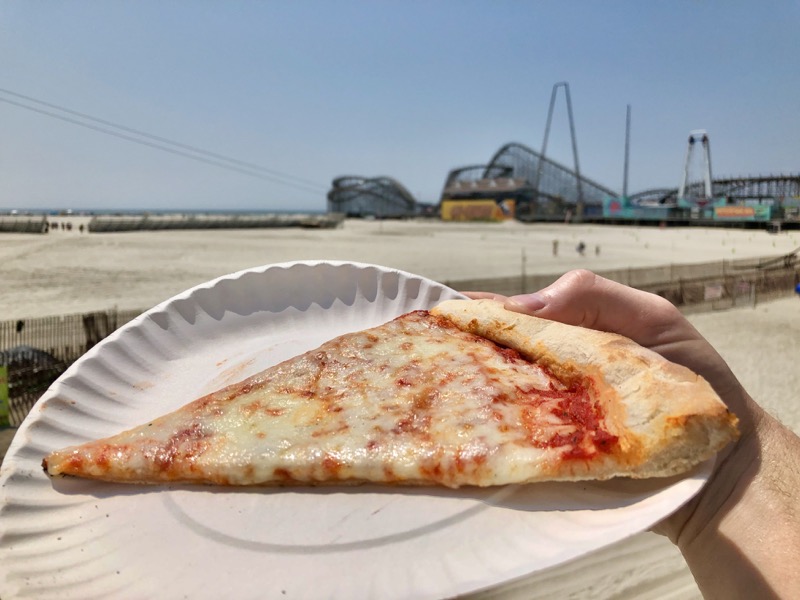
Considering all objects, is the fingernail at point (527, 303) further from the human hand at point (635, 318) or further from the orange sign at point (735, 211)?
the orange sign at point (735, 211)

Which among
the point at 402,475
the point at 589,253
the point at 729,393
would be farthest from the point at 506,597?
the point at 589,253

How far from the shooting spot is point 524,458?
2020 mm

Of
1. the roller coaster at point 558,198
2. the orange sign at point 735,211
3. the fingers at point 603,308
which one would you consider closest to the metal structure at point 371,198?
the roller coaster at point 558,198

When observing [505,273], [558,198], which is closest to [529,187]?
[558,198]

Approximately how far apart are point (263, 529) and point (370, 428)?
2.23 ft

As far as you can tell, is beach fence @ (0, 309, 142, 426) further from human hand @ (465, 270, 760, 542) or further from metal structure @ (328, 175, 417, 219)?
metal structure @ (328, 175, 417, 219)

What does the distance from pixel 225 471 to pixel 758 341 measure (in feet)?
76.0

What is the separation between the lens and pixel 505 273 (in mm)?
33844

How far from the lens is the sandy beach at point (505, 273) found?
608cm

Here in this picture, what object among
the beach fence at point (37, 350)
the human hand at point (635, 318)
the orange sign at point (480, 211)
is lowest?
the beach fence at point (37, 350)

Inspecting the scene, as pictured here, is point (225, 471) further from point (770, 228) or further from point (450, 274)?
point (770, 228)

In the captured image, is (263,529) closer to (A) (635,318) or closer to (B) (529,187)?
(A) (635,318)

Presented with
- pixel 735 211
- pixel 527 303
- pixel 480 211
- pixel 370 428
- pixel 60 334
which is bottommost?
pixel 60 334

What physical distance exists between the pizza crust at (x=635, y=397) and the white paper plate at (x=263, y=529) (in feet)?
0.30
